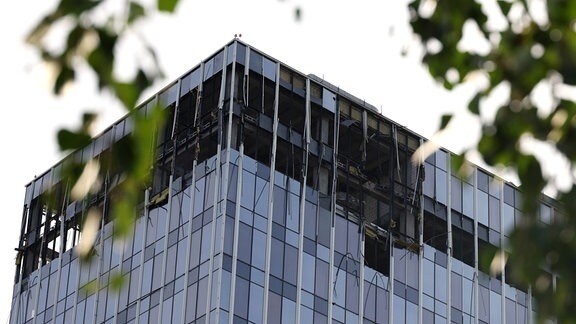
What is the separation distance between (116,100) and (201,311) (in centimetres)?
5016

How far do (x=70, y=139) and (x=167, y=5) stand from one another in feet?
3.14

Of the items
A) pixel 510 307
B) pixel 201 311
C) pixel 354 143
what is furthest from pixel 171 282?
pixel 510 307

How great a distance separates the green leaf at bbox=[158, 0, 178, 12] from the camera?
26.0 ft

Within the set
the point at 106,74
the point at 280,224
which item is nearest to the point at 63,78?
the point at 106,74

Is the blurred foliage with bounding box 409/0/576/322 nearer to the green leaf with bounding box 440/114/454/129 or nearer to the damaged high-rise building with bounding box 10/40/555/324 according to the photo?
the green leaf with bounding box 440/114/454/129

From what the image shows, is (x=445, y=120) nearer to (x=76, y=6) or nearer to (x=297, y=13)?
(x=297, y=13)

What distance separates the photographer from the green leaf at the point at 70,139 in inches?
292

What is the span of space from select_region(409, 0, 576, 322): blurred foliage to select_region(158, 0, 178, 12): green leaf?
1672mm

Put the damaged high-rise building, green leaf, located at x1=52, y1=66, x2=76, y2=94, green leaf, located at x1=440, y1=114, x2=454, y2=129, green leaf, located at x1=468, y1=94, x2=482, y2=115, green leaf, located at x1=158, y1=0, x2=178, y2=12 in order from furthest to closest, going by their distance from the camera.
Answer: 1. the damaged high-rise building
2. green leaf, located at x1=440, y1=114, x2=454, y2=129
3. green leaf, located at x1=468, y1=94, x2=482, y2=115
4. green leaf, located at x1=158, y1=0, x2=178, y2=12
5. green leaf, located at x1=52, y1=66, x2=76, y2=94

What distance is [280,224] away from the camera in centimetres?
5991

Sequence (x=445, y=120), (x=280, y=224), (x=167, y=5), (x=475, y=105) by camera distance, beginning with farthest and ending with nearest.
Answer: (x=280, y=224), (x=445, y=120), (x=475, y=105), (x=167, y=5)

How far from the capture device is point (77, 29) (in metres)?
7.54

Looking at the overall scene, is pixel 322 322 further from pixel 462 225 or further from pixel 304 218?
pixel 462 225

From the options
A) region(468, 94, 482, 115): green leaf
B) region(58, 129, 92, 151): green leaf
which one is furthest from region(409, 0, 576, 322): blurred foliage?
region(58, 129, 92, 151): green leaf
